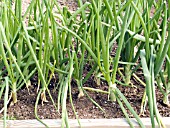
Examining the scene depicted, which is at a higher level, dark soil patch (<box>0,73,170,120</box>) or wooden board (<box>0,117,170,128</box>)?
dark soil patch (<box>0,73,170,120</box>)

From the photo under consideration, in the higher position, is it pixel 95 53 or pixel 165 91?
pixel 95 53

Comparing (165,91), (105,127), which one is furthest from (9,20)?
(165,91)

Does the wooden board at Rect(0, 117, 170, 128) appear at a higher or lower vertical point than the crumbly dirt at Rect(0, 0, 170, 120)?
lower

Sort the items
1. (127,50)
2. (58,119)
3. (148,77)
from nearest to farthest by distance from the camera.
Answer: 1. (148,77)
2. (58,119)
3. (127,50)

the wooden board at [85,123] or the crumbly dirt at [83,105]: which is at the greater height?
the crumbly dirt at [83,105]

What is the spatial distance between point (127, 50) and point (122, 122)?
28 cm

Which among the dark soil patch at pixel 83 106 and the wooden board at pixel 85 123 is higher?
the dark soil patch at pixel 83 106

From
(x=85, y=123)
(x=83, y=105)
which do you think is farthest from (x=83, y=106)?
(x=85, y=123)

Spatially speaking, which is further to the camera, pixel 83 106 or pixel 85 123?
pixel 83 106

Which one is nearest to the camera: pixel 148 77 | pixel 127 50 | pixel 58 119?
pixel 148 77

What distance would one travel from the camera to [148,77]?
107 cm

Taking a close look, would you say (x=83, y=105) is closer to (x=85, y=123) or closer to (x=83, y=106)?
(x=83, y=106)

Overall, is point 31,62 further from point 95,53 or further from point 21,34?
point 95,53

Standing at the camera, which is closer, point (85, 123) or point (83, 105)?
point (85, 123)
